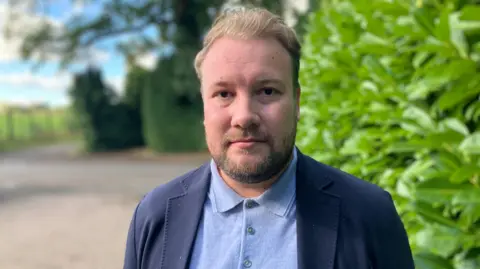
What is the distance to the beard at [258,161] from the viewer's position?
3.98 ft

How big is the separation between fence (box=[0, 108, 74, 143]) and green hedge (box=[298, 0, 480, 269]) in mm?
30237

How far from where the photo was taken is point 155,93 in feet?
68.4

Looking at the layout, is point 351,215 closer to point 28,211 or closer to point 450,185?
point 450,185

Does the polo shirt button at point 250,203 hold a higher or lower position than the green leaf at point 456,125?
lower

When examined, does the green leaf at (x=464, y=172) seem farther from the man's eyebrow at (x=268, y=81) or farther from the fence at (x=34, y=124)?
the fence at (x=34, y=124)

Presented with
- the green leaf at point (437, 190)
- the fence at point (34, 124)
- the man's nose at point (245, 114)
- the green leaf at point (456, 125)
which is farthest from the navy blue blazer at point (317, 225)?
the fence at point (34, 124)

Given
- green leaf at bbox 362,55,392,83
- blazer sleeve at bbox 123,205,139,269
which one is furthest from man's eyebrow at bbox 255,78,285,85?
green leaf at bbox 362,55,392,83

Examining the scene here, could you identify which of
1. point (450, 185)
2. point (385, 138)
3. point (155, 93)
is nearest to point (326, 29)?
point (385, 138)

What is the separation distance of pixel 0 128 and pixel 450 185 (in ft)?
106

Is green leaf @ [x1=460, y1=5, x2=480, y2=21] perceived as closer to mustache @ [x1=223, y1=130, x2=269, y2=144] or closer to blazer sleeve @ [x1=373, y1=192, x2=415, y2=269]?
blazer sleeve @ [x1=373, y1=192, x2=415, y2=269]

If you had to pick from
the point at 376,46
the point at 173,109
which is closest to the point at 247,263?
the point at 376,46

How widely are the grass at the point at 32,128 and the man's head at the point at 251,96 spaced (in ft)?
88.1

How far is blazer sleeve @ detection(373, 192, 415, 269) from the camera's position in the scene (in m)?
1.25

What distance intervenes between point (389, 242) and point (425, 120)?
0.73 meters
